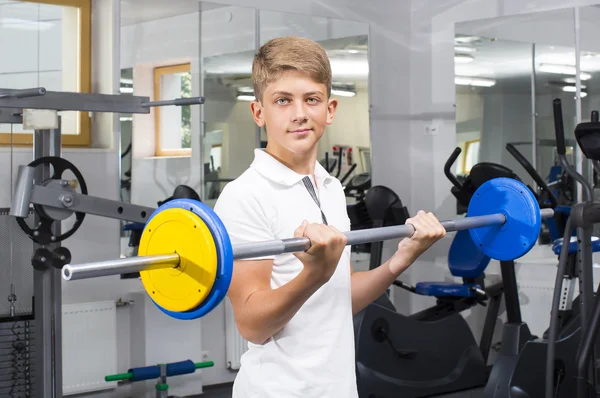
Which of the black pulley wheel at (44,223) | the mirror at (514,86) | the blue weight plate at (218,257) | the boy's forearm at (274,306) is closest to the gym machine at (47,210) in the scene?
the black pulley wheel at (44,223)

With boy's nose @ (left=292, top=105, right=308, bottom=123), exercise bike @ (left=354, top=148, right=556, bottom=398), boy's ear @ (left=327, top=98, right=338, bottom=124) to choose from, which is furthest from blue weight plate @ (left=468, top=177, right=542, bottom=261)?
exercise bike @ (left=354, top=148, right=556, bottom=398)

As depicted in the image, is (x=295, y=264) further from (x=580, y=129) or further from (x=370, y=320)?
(x=370, y=320)

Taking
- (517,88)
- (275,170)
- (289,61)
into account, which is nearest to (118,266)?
(275,170)

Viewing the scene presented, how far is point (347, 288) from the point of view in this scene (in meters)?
1.63

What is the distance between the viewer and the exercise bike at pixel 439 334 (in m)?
4.47

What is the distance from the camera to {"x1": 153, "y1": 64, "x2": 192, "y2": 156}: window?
4801 millimetres

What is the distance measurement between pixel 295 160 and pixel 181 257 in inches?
14.8

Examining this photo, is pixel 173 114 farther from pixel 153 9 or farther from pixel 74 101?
pixel 74 101

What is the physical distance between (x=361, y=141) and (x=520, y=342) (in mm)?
2022

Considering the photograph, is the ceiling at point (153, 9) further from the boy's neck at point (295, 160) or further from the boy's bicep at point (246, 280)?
the boy's bicep at point (246, 280)

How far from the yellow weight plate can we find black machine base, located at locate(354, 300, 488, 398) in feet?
10.1

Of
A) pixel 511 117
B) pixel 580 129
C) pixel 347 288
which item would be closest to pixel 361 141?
pixel 511 117

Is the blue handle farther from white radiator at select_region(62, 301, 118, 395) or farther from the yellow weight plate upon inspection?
the yellow weight plate

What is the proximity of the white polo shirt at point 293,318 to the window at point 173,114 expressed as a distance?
3280 millimetres
